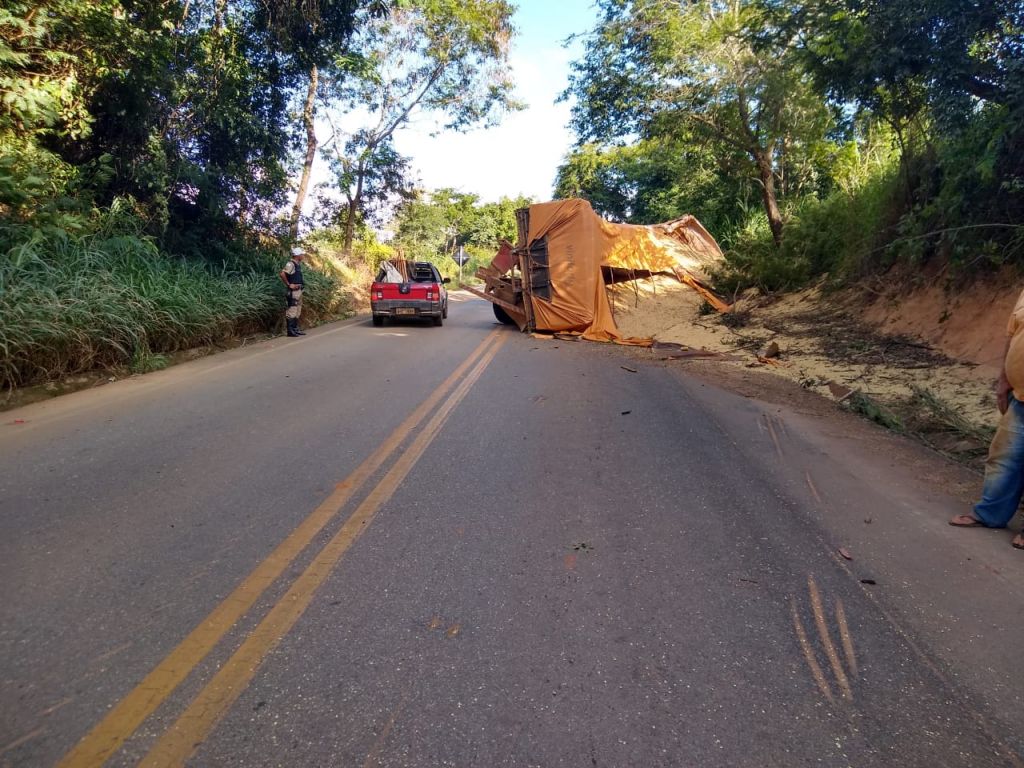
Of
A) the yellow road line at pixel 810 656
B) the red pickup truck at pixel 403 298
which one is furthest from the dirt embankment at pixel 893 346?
the red pickup truck at pixel 403 298

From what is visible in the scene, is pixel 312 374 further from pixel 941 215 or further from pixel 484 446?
pixel 941 215

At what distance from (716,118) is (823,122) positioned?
2.93 meters

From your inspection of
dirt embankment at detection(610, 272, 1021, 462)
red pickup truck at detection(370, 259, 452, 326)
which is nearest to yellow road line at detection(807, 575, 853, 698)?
dirt embankment at detection(610, 272, 1021, 462)

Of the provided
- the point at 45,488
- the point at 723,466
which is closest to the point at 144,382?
the point at 45,488

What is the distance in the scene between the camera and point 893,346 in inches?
404

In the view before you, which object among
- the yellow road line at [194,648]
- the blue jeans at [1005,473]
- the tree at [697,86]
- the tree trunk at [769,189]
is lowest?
the yellow road line at [194,648]

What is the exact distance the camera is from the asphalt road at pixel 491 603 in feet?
7.61

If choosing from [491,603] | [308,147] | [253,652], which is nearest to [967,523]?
[491,603]

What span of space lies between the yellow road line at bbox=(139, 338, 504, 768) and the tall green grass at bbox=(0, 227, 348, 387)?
585 centimetres

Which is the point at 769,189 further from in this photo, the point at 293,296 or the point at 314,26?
Answer: the point at 293,296

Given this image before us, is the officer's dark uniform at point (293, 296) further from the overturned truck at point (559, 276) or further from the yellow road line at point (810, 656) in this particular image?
A: the yellow road line at point (810, 656)

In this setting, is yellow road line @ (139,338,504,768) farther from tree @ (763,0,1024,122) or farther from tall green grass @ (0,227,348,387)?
tree @ (763,0,1024,122)

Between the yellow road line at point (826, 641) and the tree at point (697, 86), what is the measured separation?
1549cm

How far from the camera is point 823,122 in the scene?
16.5m
